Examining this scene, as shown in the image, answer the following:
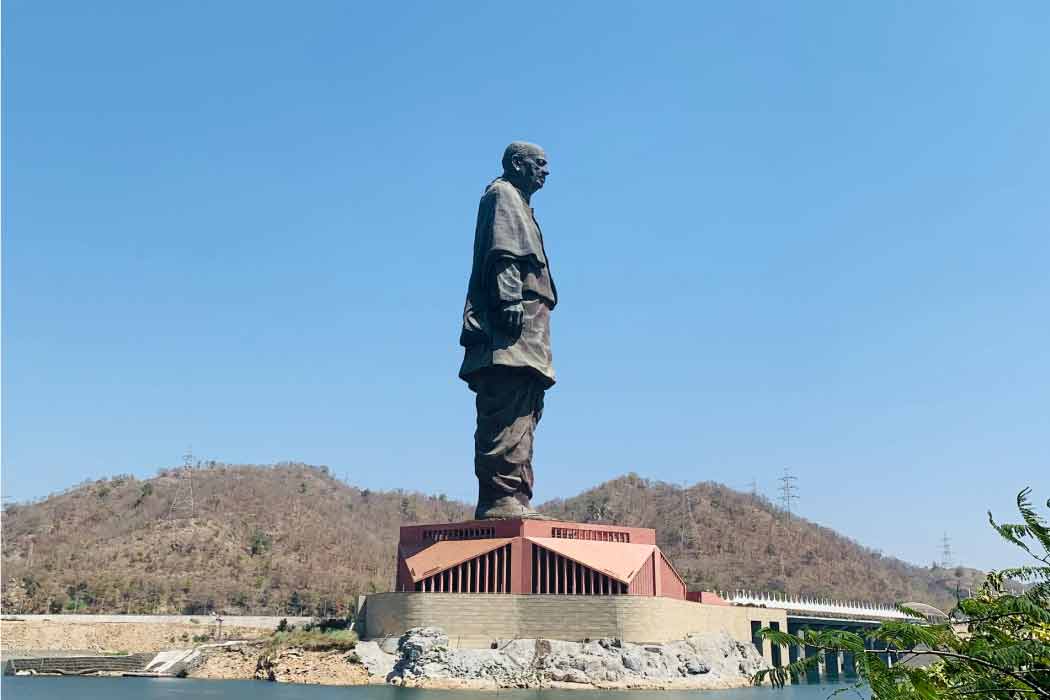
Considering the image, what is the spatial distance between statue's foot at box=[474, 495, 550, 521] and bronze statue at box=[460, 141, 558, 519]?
0.05 metres

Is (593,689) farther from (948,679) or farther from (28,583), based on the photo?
(28,583)

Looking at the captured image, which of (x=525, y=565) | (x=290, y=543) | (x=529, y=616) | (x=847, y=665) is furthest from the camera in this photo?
(x=290, y=543)

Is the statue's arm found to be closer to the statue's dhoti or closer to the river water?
the statue's dhoti

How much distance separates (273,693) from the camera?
36906 mm

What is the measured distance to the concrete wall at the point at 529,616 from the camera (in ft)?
140

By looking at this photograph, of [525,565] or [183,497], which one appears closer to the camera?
[525,565]

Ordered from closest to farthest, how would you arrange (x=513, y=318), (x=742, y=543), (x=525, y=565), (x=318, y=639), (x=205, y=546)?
(x=525, y=565)
(x=318, y=639)
(x=513, y=318)
(x=205, y=546)
(x=742, y=543)

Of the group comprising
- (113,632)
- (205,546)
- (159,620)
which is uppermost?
(205,546)

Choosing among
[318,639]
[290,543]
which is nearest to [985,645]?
[318,639]

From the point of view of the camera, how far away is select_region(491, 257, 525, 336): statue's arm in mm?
47781

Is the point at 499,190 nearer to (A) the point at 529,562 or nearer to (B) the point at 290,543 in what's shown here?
(A) the point at 529,562

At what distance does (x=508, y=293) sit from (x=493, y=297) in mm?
827

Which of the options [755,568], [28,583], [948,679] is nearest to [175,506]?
[28,583]

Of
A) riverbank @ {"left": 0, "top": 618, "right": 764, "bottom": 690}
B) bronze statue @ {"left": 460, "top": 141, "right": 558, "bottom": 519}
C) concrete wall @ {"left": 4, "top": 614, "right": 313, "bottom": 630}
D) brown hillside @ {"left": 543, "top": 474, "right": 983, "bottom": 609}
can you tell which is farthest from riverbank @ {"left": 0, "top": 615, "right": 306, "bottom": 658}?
brown hillside @ {"left": 543, "top": 474, "right": 983, "bottom": 609}
